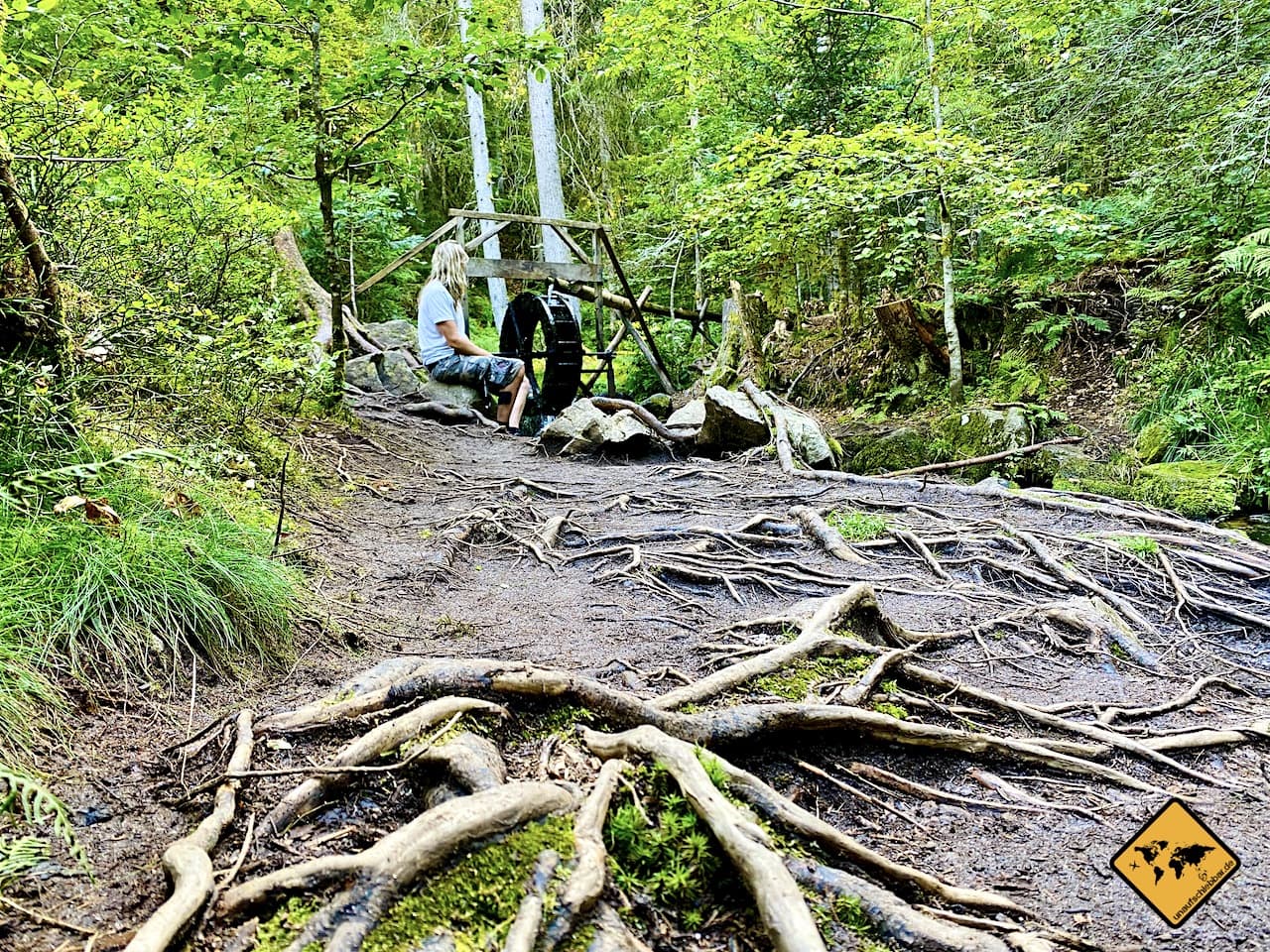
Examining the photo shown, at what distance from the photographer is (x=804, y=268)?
1625 centimetres

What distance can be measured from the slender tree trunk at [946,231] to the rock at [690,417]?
136 inches

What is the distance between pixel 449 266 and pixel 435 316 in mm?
689

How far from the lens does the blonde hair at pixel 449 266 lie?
33.5ft

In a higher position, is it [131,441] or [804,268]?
[804,268]

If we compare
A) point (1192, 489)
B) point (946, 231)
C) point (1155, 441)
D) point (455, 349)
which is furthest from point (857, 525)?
point (455, 349)

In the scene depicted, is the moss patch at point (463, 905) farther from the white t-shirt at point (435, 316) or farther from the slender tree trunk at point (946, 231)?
the white t-shirt at point (435, 316)

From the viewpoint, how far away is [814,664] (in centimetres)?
306

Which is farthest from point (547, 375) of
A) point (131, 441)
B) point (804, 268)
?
point (131, 441)

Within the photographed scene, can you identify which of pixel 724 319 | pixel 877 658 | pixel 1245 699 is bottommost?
pixel 1245 699

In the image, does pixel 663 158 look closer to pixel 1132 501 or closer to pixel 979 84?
pixel 979 84

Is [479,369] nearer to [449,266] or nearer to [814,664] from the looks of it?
[449,266]

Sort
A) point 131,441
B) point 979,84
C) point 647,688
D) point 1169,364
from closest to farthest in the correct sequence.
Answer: point 647,688 → point 131,441 → point 1169,364 → point 979,84

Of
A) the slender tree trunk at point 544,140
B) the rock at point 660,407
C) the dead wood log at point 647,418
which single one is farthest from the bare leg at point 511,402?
the slender tree trunk at point 544,140

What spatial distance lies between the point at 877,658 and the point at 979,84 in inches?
490
